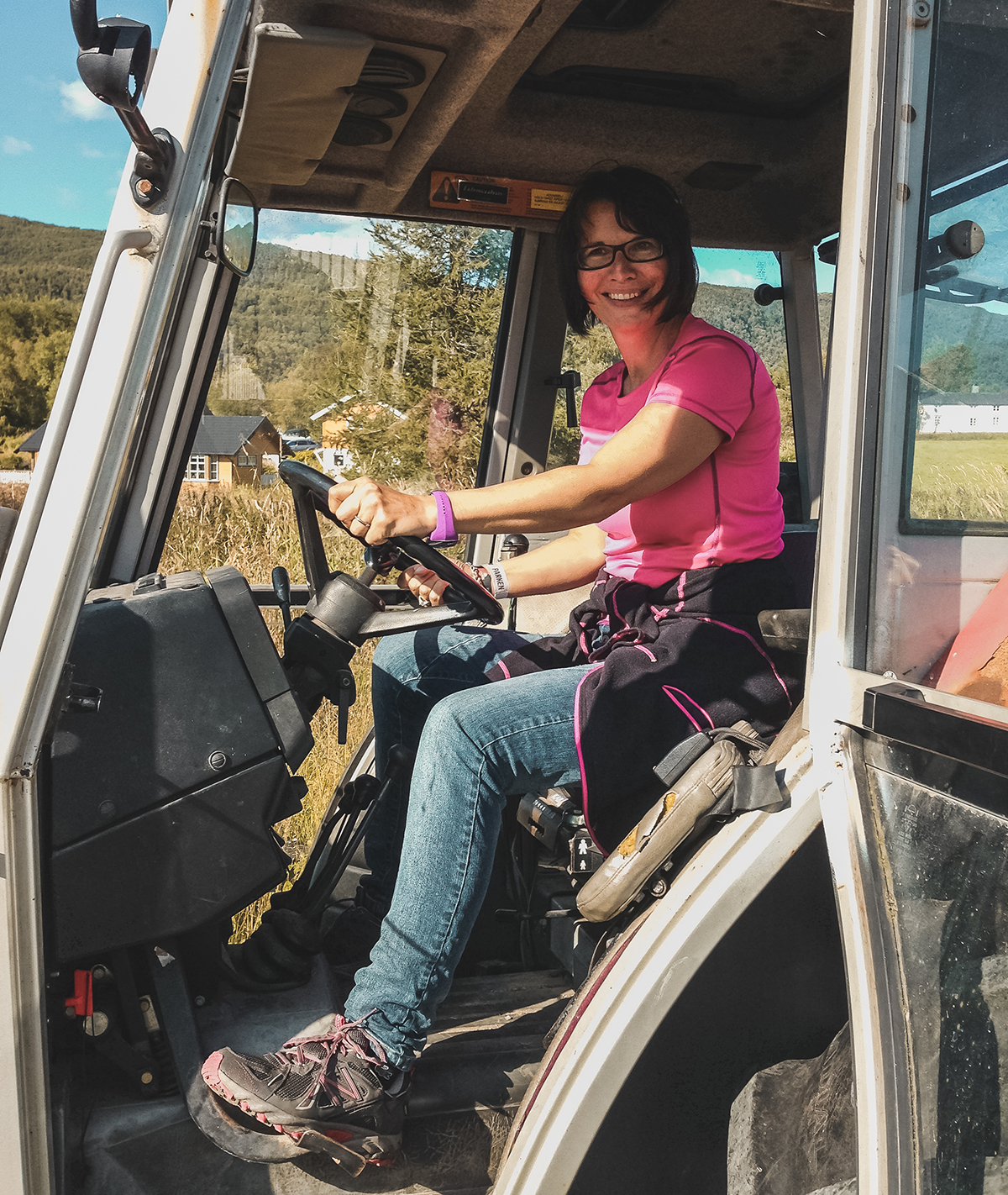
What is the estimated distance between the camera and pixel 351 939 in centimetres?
200

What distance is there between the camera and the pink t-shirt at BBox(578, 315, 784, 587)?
171cm

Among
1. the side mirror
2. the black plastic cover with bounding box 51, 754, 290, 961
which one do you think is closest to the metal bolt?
the black plastic cover with bounding box 51, 754, 290, 961

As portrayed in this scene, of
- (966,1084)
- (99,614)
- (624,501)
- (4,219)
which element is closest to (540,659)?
(624,501)

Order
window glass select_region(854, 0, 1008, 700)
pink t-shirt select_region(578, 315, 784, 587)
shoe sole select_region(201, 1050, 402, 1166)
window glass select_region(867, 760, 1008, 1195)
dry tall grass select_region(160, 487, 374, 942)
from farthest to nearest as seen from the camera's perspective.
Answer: dry tall grass select_region(160, 487, 374, 942) < pink t-shirt select_region(578, 315, 784, 587) < shoe sole select_region(201, 1050, 402, 1166) < window glass select_region(854, 0, 1008, 700) < window glass select_region(867, 760, 1008, 1195)

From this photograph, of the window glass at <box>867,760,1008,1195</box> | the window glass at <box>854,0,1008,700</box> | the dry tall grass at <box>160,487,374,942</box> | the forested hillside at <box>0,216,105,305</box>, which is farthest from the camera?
the forested hillside at <box>0,216,105,305</box>

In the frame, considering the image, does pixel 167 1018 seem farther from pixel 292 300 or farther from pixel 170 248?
pixel 292 300

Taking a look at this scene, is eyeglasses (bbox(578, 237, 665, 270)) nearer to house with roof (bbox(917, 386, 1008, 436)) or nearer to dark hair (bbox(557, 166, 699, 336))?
dark hair (bbox(557, 166, 699, 336))

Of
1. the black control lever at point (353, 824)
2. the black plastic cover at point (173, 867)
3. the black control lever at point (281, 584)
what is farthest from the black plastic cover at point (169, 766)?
the black control lever at point (353, 824)

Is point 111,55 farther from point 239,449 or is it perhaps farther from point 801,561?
point 239,449

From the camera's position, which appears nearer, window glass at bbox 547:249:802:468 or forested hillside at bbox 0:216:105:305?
window glass at bbox 547:249:802:468

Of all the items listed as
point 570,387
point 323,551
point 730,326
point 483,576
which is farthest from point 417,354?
point 323,551

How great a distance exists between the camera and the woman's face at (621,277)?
77.9 inches

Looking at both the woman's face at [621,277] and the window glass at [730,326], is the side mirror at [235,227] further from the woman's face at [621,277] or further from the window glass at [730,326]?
the window glass at [730,326]

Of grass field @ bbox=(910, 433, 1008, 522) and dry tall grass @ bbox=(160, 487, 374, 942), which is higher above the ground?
dry tall grass @ bbox=(160, 487, 374, 942)
